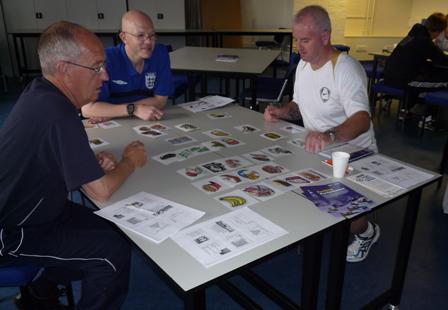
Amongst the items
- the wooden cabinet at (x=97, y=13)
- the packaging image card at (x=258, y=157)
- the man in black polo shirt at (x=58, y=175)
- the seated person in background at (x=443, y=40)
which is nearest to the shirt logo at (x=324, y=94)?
the packaging image card at (x=258, y=157)

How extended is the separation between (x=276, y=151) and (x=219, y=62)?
8.39 ft

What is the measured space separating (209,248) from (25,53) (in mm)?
7524

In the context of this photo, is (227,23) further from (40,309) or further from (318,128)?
(40,309)

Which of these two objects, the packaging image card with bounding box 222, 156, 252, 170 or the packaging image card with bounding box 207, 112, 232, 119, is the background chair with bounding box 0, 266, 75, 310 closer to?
the packaging image card with bounding box 222, 156, 252, 170

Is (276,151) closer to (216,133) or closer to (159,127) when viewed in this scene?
(216,133)

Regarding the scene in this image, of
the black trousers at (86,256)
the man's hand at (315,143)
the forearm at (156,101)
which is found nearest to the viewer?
the black trousers at (86,256)

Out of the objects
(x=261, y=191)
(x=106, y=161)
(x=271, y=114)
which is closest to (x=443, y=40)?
(x=271, y=114)

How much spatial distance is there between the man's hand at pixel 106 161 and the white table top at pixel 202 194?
10 cm

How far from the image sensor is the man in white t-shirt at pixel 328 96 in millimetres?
1879

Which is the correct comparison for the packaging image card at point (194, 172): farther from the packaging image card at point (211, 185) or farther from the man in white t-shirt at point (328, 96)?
the man in white t-shirt at point (328, 96)

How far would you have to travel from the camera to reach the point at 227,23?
8.46 m

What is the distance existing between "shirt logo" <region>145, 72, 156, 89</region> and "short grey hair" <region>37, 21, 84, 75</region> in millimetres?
1174

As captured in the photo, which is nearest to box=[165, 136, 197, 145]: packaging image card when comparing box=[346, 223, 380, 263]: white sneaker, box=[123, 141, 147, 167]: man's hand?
box=[123, 141, 147, 167]: man's hand

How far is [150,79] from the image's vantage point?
2.45 meters
